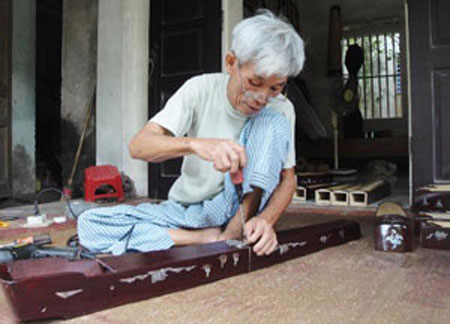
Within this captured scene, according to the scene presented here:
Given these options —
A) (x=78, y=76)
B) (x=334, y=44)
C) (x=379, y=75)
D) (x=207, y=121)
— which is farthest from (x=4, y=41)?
(x=379, y=75)

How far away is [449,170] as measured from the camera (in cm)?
261

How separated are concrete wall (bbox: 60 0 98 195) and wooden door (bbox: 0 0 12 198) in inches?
29.7

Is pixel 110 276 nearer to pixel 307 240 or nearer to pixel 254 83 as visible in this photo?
pixel 254 83

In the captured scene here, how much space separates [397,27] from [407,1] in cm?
525

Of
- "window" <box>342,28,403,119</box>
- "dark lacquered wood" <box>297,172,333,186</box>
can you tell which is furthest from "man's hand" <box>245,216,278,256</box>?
"window" <box>342,28,403,119</box>

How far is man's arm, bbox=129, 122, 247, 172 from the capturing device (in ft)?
3.62

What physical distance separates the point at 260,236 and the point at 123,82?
2.94 meters

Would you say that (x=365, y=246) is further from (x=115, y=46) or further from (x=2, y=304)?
(x=115, y=46)

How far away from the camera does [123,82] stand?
Answer: 3814 mm

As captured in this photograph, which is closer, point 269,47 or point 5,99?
point 269,47

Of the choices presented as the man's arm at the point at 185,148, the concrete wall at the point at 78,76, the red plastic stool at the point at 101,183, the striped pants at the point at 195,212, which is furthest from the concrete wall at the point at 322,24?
the man's arm at the point at 185,148

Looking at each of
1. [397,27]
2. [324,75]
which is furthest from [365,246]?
[397,27]

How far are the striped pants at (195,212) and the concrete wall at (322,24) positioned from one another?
6.10m

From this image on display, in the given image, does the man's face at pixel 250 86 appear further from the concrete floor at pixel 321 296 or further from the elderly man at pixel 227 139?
the concrete floor at pixel 321 296
